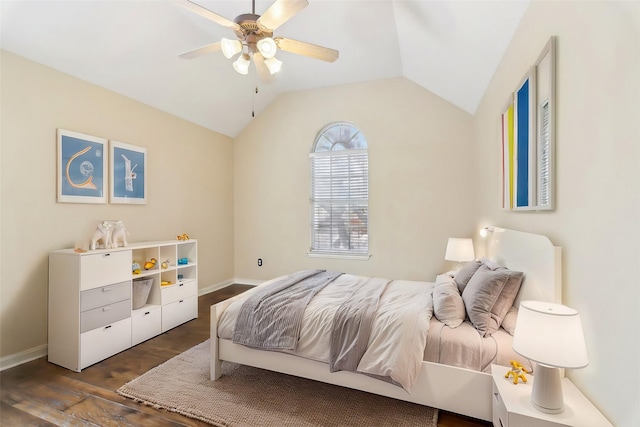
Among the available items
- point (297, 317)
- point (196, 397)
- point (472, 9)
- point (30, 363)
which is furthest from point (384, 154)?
point (30, 363)

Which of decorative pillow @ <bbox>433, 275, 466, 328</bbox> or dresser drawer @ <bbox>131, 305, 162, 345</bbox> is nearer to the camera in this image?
decorative pillow @ <bbox>433, 275, 466, 328</bbox>

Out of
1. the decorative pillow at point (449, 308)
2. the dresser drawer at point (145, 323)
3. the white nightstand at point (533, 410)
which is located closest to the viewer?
the white nightstand at point (533, 410)

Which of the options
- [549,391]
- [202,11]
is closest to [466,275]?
[549,391]

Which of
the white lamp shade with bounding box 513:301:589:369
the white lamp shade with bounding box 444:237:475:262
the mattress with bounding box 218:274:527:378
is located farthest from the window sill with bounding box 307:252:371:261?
the white lamp shade with bounding box 513:301:589:369

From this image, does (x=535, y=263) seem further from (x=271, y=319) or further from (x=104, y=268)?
(x=104, y=268)

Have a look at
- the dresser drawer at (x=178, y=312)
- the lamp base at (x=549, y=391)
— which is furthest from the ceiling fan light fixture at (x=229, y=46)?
the dresser drawer at (x=178, y=312)

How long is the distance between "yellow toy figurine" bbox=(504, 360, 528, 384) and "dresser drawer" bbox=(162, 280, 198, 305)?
10.4ft

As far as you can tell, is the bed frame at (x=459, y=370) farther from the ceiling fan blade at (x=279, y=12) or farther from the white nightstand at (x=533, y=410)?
the ceiling fan blade at (x=279, y=12)

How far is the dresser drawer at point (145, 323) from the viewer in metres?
2.91

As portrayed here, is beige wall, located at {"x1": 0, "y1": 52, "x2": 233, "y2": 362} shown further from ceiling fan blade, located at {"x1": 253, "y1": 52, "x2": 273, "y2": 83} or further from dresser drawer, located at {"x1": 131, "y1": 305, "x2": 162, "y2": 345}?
ceiling fan blade, located at {"x1": 253, "y1": 52, "x2": 273, "y2": 83}

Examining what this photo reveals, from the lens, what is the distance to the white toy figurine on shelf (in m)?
2.73

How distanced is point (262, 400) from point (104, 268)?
1829mm

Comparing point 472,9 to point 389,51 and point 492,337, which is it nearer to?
point 389,51

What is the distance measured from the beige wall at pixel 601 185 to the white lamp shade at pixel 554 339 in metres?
0.13
